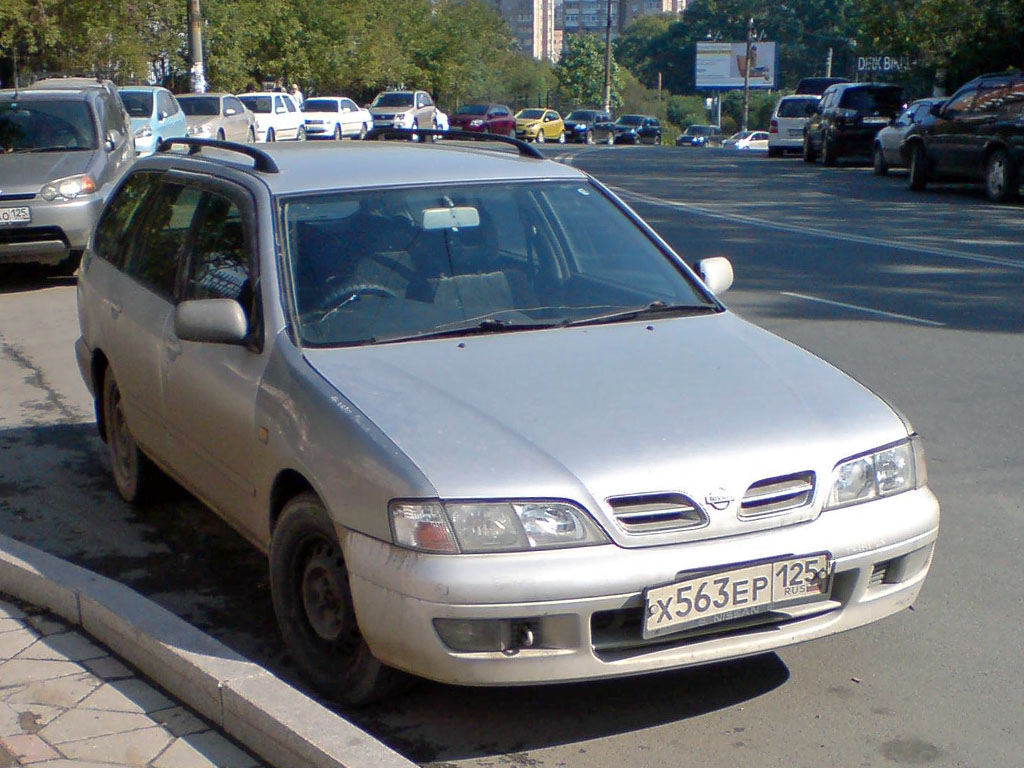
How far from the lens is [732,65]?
95062 millimetres

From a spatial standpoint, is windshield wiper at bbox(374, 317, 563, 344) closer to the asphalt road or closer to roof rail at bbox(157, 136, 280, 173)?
roof rail at bbox(157, 136, 280, 173)

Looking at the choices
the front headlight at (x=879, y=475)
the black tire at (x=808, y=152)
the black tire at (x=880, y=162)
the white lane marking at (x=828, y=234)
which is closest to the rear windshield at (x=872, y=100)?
the black tire at (x=808, y=152)

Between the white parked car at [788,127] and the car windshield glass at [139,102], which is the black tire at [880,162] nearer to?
the white parked car at [788,127]

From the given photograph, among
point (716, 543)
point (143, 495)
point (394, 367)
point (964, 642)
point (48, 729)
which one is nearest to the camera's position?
point (716, 543)

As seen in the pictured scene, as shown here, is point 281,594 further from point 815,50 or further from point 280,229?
point 815,50

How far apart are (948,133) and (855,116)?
7.71 m

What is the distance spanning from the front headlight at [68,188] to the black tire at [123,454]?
661 centimetres

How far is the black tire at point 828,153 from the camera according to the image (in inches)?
1122

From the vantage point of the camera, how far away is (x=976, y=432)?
6898mm

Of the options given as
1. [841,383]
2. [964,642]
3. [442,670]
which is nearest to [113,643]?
[442,670]

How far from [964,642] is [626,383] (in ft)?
4.71

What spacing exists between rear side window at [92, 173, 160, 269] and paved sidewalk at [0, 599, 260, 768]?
2123 mm

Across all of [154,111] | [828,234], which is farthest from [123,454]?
[154,111]

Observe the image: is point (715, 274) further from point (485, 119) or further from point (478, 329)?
point (485, 119)
